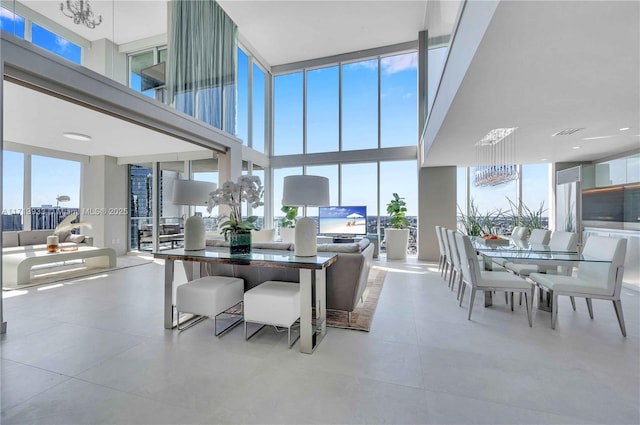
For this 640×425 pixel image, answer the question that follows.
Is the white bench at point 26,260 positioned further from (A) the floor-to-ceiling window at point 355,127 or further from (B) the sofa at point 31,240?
(A) the floor-to-ceiling window at point 355,127

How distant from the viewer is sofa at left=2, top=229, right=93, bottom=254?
5.13 m

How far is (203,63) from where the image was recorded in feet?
16.7

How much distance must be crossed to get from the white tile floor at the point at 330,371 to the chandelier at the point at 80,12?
13.0 ft

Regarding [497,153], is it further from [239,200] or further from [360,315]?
[239,200]

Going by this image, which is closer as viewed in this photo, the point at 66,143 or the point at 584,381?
the point at 584,381

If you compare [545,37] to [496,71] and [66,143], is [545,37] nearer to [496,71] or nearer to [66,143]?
[496,71]

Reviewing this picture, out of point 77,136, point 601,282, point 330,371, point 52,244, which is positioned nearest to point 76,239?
point 52,244

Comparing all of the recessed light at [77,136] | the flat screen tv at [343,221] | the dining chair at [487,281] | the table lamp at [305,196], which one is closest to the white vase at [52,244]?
the recessed light at [77,136]

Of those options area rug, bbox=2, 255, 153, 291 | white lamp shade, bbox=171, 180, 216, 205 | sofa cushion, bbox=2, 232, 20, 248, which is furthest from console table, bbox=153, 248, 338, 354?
sofa cushion, bbox=2, 232, 20, 248

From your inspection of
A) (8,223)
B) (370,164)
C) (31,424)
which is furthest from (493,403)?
(8,223)

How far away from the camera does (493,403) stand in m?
1.60

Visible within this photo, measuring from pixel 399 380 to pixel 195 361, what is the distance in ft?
4.72

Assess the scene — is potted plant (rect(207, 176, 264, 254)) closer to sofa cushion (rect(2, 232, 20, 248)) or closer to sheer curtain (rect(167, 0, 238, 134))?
sheer curtain (rect(167, 0, 238, 134))

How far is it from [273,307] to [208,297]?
593 mm
